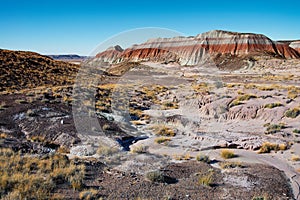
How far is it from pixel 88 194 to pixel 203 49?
92154mm

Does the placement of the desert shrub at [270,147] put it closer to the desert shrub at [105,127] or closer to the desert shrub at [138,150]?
the desert shrub at [138,150]

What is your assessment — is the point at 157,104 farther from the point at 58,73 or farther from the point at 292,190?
the point at 58,73

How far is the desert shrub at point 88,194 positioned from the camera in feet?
24.5

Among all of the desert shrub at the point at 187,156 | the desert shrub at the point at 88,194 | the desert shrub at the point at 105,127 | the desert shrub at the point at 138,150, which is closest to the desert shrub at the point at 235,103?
the desert shrub at the point at 187,156

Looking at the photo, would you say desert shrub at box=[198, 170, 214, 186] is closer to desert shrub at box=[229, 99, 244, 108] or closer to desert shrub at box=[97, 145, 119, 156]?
desert shrub at box=[97, 145, 119, 156]

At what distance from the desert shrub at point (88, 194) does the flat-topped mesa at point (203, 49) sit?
79424 mm

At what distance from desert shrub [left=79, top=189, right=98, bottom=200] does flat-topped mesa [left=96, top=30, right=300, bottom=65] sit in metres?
79.4

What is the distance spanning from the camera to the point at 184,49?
98500 mm

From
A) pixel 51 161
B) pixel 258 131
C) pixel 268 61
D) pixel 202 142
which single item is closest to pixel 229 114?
pixel 258 131

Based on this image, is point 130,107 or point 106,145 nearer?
point 106,145

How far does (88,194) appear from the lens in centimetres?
756

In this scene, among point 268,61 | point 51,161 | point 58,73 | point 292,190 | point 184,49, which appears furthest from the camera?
point 184,49

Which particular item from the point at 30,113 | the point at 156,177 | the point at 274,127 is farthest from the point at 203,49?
the point at 156,177

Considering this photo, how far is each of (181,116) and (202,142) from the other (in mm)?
6240
